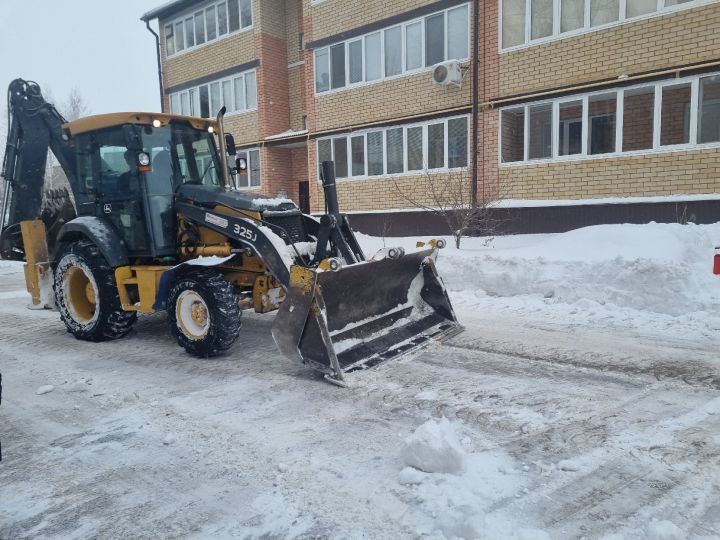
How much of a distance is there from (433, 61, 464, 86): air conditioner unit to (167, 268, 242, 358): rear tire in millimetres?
9842

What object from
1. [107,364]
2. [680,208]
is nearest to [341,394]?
[107,364]

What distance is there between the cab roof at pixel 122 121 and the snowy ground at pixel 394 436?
2611mm

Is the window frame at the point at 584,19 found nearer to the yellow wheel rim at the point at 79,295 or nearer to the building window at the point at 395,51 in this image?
the building window at the point at 395,51

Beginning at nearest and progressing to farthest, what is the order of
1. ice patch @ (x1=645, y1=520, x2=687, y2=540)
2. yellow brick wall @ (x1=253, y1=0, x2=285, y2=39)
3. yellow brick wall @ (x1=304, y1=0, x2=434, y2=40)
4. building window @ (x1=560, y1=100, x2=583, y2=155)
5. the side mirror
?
1. ice patch @ (x1=645, y1=520, x2=687, y2=540)
2. the side mirror
3. building window @ (x1=560, y1=100, x2=583, y2=155)
4. yellow brick wall @ (x1=304, y1=0, x2=434, y2=40)
5. yellow brick wall @ (x1=253, y1=0, x2=285, y2=39)

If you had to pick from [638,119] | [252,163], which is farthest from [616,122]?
[252,163]

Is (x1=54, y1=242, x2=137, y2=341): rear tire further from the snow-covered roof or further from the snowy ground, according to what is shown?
the snow-covered roof

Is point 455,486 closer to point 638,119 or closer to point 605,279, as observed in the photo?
point 605,279

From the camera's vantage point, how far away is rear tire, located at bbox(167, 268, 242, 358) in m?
5.18

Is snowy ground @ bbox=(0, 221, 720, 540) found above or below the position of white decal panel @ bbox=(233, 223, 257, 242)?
below

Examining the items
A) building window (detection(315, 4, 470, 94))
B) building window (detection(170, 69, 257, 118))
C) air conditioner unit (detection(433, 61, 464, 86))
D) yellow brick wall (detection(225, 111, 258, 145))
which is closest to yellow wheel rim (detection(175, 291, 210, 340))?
air conditioner unit (detection(433, 61, 464, 86))

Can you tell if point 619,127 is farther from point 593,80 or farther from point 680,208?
point 680,208

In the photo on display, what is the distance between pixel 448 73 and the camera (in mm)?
13172

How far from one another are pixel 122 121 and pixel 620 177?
32.9 ft

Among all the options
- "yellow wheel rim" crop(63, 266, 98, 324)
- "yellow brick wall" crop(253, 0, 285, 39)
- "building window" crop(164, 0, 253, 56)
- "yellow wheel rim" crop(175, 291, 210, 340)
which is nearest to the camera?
"yellow wheel rim" crop(175, 291, 210, 340)
